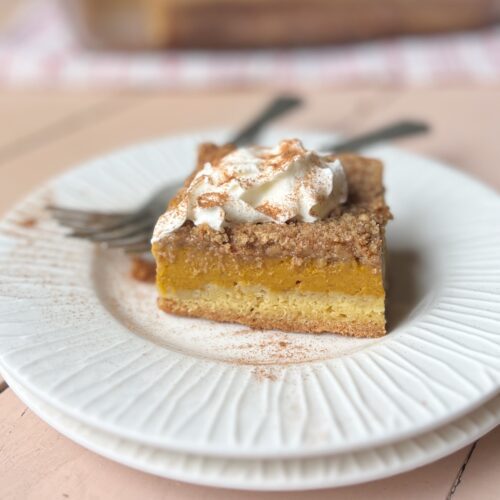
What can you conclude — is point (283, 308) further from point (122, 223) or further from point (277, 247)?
point (122, 223)

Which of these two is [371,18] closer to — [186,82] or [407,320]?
[186,82]

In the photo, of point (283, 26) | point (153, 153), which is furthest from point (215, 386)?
point (283, 26)

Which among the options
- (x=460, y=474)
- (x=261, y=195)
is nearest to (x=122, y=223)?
(x=261, y=195)

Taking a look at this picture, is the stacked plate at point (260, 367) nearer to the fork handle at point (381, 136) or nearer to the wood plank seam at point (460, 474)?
the wood plank seam at point (460, 474)

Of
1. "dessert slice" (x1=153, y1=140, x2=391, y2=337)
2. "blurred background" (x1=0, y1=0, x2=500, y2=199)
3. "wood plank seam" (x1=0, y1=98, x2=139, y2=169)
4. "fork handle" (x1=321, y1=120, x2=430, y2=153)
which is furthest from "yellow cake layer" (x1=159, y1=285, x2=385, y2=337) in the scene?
"wood plank seam" (x1=0, y1=98, x2=139, y2=169)

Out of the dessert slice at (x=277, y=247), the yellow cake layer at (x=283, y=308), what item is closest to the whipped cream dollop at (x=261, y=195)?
the dessert slice at (x=277, y=247)

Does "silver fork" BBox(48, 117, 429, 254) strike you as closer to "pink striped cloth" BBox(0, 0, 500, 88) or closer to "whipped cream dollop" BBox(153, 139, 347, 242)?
"whipped cream dollop" BBox(153, 139, 347, 242)
